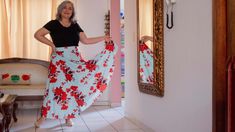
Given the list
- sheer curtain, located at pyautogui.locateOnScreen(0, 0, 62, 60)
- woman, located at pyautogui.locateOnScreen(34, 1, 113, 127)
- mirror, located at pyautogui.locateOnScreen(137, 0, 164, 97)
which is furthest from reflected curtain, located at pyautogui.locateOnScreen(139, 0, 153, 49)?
sheer curtain, located at pyautogui.locateOnScreen(0, 0, 62, 60)

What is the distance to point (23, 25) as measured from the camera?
17.6 ft

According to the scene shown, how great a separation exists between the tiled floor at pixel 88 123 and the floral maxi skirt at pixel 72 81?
180 mm

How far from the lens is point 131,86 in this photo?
13.9 ft

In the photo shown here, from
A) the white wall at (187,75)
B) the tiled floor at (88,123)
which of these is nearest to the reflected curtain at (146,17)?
the white wall at (187,75)

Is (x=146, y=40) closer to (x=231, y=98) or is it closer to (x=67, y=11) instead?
(x=67, y=11)

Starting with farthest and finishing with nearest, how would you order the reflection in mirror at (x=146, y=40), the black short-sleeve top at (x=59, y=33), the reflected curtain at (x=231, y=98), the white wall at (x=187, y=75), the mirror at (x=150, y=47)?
1. the black short-sleeve top at (x=59, y=33)
2. the reflection in mirror at (x=146, y=40)
3. the mirror at (x=150, y=47)
4. the white wall at (x=187, y=75)
5. the reflected curtain at (x=231, y=98)

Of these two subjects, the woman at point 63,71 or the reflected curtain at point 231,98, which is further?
the woman at point 63,71

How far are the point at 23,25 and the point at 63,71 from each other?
73.1 inches

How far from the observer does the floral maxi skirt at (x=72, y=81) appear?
391 centimetres

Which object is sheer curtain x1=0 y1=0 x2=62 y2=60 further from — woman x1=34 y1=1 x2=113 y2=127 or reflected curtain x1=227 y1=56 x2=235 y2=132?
reflected curtain x1=227 y1=56 x2=235 y2=132

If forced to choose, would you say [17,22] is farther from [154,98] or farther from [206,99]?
[206,99]

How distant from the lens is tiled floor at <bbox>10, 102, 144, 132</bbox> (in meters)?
3.77

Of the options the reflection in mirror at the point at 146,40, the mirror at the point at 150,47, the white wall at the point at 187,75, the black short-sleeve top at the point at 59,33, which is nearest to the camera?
the white wall at the point at 187,75

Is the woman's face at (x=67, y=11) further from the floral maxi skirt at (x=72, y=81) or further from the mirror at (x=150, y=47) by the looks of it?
the mirror at (x=150, y=47)
